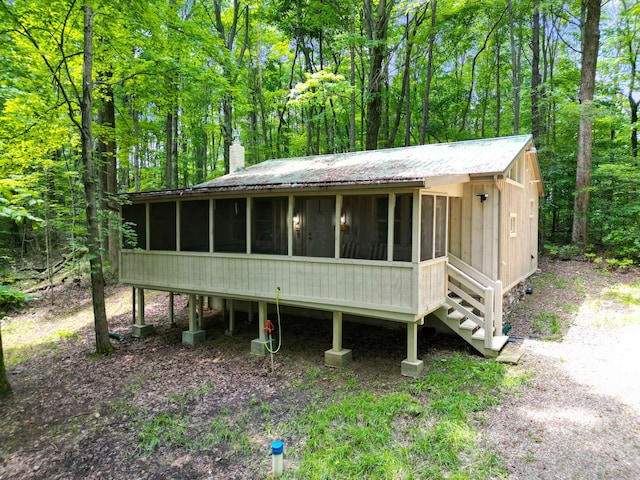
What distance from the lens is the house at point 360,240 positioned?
596 centimetres

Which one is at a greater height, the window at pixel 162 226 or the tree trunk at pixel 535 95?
the tree trunk at pixel 535 95

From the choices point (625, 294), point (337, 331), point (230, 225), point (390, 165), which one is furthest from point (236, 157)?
point (625, 294)

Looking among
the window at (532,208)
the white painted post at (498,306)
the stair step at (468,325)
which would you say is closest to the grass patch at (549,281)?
the window at (532,208)

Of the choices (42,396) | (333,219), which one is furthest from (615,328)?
(42,396)

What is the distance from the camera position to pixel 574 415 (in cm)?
454

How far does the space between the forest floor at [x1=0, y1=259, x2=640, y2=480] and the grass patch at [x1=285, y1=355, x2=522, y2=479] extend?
0.79 ft

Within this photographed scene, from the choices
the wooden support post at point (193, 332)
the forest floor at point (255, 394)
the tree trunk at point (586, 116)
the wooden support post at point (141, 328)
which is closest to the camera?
the forest floor at point (255, 394)

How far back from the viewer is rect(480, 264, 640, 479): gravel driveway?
3.72 m

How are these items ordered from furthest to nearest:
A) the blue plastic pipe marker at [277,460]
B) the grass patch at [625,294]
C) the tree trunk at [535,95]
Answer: the tree trunk at [535,95] < the grass patch at [625,294] < the blue plastic pipe marker at [277,460]

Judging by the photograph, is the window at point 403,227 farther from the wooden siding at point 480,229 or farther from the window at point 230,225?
the window at point 230,225

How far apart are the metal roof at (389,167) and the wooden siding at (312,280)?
1.34 m

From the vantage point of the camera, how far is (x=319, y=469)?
3.96m

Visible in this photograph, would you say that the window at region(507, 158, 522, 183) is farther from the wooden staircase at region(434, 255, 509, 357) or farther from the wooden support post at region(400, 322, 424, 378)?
the wooden support post at region(400, 322, 424, 378)

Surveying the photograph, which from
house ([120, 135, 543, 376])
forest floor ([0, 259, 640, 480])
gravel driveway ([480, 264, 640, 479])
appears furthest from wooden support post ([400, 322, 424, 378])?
gravel driveway ([480, 264, 640, 479])
